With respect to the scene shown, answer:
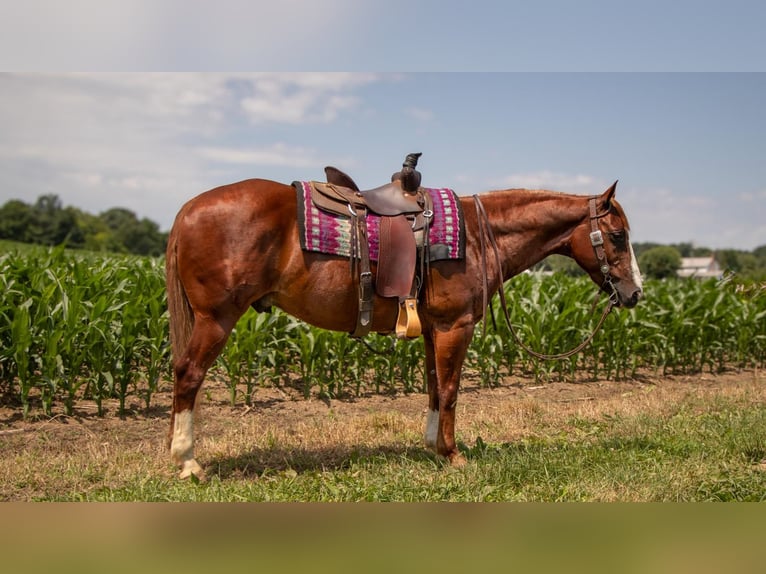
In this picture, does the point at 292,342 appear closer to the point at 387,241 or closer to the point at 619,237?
the point at 387,241

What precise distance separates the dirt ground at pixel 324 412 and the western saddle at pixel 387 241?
1810 mm

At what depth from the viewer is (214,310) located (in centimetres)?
482

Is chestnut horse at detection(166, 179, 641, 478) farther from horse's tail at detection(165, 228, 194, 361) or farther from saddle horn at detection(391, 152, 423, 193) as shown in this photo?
saddle horn at detection(391, 152, 423, 193)

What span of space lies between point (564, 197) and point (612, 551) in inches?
136

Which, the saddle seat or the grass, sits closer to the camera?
the grass

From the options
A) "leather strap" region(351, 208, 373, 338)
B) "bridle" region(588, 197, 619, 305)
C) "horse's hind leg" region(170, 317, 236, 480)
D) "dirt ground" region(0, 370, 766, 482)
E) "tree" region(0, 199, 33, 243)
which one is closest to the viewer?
"horse's hind leg" region(170, 317, 236, 480)

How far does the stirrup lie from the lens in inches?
199

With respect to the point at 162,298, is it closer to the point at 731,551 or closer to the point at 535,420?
the point at 535,420

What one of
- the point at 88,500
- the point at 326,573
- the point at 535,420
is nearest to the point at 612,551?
the point at 326,573

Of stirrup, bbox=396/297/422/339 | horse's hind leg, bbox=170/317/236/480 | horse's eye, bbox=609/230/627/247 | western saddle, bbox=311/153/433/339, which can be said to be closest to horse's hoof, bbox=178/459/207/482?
horse's hind leg, bbox=170/317/236/480

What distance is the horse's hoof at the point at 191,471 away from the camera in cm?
484

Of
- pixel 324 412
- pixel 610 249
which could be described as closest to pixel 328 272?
pixel 610 249

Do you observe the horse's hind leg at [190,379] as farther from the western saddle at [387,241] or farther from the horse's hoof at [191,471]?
the western saddle at [387,241]

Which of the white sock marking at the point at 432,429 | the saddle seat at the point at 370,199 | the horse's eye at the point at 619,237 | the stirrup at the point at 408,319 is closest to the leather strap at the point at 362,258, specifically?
the saddle seat at the point at 370,199
